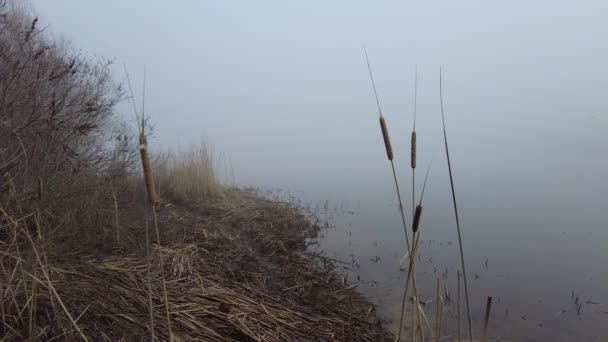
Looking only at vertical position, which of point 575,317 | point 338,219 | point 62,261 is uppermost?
point 62,261

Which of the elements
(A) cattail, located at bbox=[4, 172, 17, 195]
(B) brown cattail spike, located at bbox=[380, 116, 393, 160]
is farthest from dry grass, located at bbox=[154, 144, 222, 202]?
(B) brown cattail spike, located at bbox=[380, 116, 393, 160]

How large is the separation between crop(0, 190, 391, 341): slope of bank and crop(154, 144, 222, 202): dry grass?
220 cm

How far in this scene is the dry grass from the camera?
6.96m

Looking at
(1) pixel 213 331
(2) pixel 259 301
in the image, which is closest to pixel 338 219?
(2) pixel 259 301

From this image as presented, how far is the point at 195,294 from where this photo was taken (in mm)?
2457

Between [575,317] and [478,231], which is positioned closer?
[575,317]

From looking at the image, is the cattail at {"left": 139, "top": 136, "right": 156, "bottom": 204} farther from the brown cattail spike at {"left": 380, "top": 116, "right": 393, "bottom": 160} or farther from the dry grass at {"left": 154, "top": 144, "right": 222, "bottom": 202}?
the dry grass at {"left": 154, "top": 144, "right": 222, "bottom": 202}

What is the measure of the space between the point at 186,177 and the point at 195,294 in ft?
16.8

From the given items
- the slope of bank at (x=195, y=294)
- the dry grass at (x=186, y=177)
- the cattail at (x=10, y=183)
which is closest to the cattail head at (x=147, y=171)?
the slope of bank at (x=195, y=294)

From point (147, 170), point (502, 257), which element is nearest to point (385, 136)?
point (147, 170)

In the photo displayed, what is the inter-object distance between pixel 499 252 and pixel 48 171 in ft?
18.5

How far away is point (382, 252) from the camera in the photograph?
16.4 ft

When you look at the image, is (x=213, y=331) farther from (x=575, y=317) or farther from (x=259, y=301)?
(x=575, y=317)

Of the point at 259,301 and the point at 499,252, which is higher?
the point at 259,301
